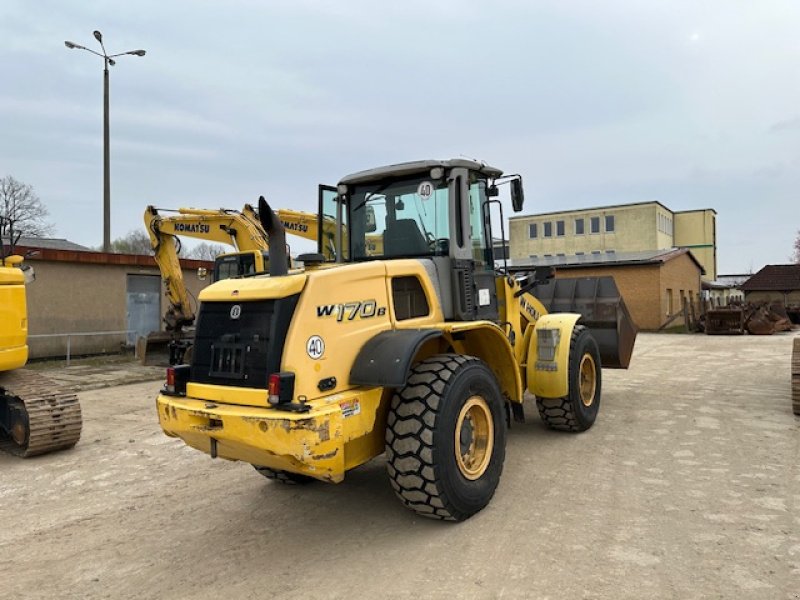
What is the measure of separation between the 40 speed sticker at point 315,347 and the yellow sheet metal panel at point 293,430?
28cm

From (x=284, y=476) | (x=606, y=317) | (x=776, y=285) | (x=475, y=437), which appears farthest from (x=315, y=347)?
(x=776, y=285)

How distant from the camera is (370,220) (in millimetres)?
5477

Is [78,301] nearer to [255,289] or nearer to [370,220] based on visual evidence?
[370,220]

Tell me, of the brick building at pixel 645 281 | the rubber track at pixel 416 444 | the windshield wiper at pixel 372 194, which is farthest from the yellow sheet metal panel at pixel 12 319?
the brick building at pixel 645 281

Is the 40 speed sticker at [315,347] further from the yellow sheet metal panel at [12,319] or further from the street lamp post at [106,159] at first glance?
the street lamp post at [106,159]

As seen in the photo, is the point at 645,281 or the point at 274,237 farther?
the point at 645,281

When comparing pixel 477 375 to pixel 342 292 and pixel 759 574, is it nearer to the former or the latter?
pixel 342 292

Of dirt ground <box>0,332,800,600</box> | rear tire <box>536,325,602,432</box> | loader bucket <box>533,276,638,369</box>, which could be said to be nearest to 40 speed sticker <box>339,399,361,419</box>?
dirt ground <box>0,332,800,600</box>

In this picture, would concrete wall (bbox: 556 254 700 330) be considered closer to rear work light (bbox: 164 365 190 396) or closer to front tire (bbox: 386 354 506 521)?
front tire (bbox: 386 354 506 521)

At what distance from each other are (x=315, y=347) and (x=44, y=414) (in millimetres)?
4502

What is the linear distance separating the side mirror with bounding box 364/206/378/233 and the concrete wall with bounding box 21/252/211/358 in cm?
1301

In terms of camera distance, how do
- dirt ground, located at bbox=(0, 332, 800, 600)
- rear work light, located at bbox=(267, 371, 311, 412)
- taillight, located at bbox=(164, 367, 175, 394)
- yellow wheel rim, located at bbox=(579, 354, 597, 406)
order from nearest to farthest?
dirt ground, located at bbox=(0, 332, 800, 600), rear work light, located at bbox=(267, 371, 311, 412), taillight, located at bbox=(164, 367, 175, 394), yellow wheel rim, located at bbox=(579, 354, 597, 406)

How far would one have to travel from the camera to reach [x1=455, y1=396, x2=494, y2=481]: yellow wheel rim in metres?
4.25

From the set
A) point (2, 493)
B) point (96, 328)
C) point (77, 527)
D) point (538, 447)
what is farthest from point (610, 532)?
point (96, 328)
